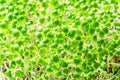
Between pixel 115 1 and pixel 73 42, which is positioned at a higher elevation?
pixel 115 1

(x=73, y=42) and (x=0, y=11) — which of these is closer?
(x=73, y=42)

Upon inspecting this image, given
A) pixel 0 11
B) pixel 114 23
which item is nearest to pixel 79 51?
pixel 114 23

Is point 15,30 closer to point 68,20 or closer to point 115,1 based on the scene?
point 68,20

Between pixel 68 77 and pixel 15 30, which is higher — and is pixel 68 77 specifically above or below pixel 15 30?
below

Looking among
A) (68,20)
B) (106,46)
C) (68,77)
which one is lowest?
(68,77)

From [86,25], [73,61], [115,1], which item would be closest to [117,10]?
[115,1]

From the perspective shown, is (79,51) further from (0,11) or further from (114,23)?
(0,11)
